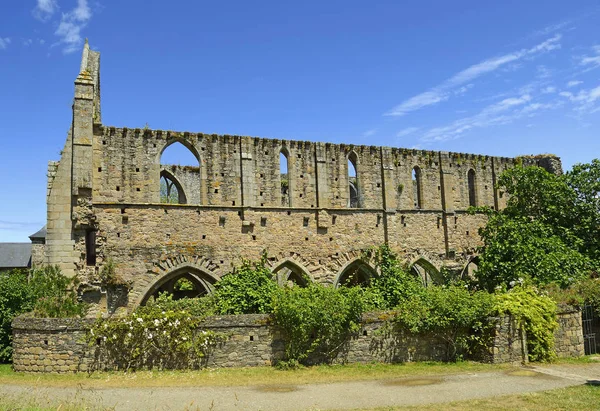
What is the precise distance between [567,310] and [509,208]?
7.54 metres

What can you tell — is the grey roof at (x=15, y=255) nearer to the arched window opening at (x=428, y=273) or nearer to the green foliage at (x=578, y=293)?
the arched window opening at (x=428, y=273)

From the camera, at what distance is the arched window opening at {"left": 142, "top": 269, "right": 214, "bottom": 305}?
18812 millimetres

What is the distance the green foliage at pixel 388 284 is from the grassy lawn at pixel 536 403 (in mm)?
6054

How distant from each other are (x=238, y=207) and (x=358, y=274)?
648 centimetres

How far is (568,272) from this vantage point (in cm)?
1756

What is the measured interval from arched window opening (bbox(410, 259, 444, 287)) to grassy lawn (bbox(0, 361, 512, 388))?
33.4 feet

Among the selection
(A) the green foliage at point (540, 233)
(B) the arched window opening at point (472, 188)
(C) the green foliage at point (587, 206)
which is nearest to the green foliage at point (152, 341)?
(A) the green foliage at point (540, 233)

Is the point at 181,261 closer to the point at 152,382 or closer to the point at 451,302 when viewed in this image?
the point at 152,382

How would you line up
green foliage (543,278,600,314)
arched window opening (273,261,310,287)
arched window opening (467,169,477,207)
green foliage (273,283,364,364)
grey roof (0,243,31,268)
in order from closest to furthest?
1. green foliage (273,283,364,364)
2. green foliage (543,278,600,314)
3. arched window opening (273,261,310,287)
4. arched window opening (467,169,477,207)
5. grey roof (0,243,31,268)

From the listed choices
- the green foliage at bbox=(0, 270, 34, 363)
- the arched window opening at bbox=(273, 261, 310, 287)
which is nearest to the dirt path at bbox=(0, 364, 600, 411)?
the green foliage at bbox=(0, 270, 34, 363)

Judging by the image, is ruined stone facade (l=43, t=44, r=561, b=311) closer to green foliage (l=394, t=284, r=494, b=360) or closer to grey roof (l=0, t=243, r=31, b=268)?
green foliage (l=394, t=284, r=494, b=360)

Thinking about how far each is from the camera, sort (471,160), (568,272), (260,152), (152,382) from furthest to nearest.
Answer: (471,160) → (260,152) → (568,272) → (152,382)

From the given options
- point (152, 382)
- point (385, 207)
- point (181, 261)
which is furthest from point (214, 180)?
point (152, 382)

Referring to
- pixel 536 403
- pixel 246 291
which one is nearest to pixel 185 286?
pixel 246 291
